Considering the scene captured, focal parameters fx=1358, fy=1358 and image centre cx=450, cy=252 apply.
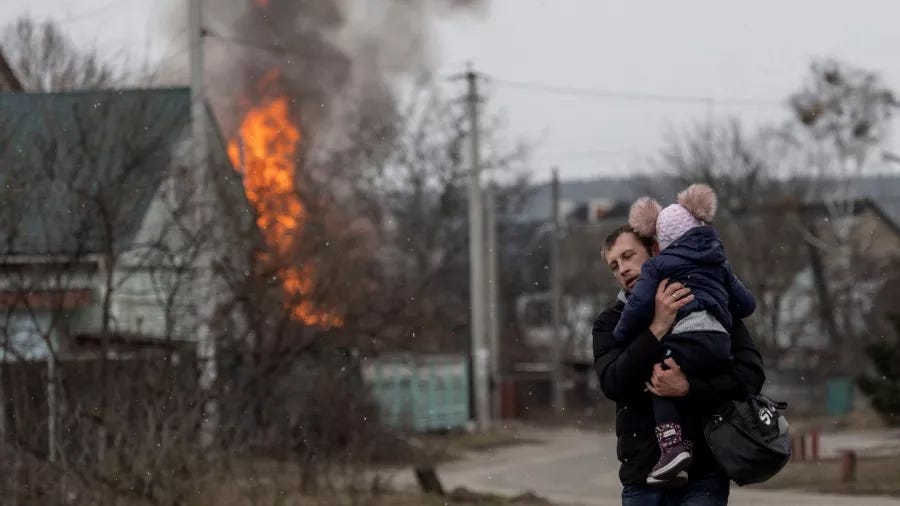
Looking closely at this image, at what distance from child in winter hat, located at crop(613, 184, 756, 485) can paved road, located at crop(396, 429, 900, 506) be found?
9.34 metres

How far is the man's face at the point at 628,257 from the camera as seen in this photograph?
4.46 m

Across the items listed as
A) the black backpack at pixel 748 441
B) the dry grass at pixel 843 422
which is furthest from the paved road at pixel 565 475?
Answer: the black backpack at pixel 748 441

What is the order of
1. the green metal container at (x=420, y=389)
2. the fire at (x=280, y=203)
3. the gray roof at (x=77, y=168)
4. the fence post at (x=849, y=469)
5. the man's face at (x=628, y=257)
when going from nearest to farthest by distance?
the man's face at (x=628, y=257) < the gray roof at (x=77, y=168) < the fence post at (x=849, y=469) < the fire at (x=280, y=203) < the green metal container at (x=420, y=389)

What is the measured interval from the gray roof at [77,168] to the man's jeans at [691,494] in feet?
32.0

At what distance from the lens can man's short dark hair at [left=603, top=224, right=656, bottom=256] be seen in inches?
177

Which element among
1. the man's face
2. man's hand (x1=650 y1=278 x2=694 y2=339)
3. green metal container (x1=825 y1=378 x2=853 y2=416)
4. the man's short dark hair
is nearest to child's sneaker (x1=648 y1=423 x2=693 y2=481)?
man's hand (x1=650 y1=278 x2=694 y2=339)

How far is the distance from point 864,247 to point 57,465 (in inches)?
1456

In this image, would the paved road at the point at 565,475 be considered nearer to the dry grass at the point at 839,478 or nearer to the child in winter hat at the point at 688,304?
the dry grass at the point at 839,478

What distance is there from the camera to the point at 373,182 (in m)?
26.1

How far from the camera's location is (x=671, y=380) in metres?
4.20

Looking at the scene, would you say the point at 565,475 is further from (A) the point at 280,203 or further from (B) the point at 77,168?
(B) the point at 77,168

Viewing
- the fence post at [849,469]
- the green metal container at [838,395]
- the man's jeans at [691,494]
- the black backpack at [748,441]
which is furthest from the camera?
the green metal container at [838,395]

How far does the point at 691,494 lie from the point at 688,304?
63 cm

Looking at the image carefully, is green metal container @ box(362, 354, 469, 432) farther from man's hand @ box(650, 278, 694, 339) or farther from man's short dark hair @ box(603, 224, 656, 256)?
man's hand @ box(650, 278, 694, 339)
